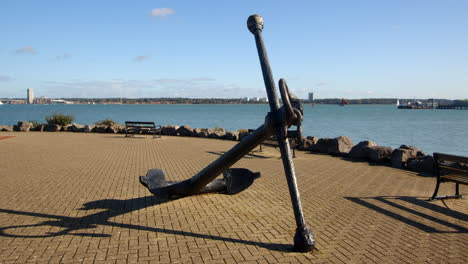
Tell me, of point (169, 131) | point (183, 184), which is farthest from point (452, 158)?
point (169, 131)

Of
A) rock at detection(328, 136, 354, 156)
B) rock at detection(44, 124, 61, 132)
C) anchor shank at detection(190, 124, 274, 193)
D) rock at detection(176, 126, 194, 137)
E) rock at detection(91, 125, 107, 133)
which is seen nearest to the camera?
anchor shank at detection(190, 124, 274, 193)

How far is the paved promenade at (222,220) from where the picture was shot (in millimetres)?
4148

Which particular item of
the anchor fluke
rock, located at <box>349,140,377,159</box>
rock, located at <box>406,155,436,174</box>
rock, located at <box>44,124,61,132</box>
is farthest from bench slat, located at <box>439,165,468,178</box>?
rock, located at <box>44,124,61,132</box>

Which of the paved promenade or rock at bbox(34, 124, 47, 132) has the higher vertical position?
rock at bbox(34, 124, 47, 132)

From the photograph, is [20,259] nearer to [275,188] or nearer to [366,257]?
[366,257]

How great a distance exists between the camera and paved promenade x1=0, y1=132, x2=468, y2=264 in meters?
4.15

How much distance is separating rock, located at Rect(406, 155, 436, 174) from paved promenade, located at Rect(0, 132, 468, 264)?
0.40 metres

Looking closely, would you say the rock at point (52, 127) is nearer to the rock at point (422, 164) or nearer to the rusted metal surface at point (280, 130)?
the rock at point (422, 164)

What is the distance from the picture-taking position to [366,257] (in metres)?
4.11

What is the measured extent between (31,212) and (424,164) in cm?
854

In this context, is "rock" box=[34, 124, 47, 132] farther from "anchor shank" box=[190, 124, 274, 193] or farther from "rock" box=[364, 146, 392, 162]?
"anchor shank" box=[190, 124, 274, 193]

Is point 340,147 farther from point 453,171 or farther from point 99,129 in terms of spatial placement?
point 99,129

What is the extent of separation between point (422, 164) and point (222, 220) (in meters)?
6.41

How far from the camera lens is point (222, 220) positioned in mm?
5266
